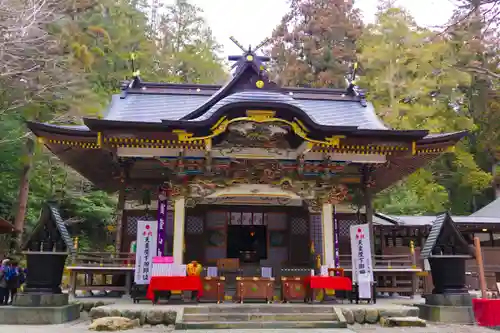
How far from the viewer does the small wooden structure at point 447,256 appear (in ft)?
31.7

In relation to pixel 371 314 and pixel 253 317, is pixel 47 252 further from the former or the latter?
pixel 371 314

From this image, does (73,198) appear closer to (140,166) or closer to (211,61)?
(140,166)

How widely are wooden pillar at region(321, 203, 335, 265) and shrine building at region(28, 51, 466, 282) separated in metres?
0.03

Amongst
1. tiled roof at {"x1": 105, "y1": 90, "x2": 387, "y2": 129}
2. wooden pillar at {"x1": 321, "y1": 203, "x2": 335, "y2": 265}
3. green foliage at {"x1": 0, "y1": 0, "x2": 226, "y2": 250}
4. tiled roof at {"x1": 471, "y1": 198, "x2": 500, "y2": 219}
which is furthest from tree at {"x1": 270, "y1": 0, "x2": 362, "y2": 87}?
wooden pillar at {"x1": 321, "y1": 203, "x2": 335, "y2": 265}

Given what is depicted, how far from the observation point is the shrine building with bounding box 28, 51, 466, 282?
10.4m

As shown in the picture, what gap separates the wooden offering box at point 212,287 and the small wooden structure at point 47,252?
320cm

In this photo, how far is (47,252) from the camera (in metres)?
9.20

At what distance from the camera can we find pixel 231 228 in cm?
1455

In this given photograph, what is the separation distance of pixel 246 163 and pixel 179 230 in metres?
2.46

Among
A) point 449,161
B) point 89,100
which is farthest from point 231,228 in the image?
point 449,161

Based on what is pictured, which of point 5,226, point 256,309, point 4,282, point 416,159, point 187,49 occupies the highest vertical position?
point 187,49

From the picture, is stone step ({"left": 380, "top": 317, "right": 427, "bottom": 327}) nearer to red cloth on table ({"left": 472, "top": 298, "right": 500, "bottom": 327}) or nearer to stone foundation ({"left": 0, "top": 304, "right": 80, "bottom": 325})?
red cloth on table ({"left": 472, "top": 298, "right": 500, "bottom": 327})

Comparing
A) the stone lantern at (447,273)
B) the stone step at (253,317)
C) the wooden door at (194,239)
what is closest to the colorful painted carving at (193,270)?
the stone step at (253,317)

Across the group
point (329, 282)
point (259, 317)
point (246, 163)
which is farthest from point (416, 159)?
point (259, 317)
